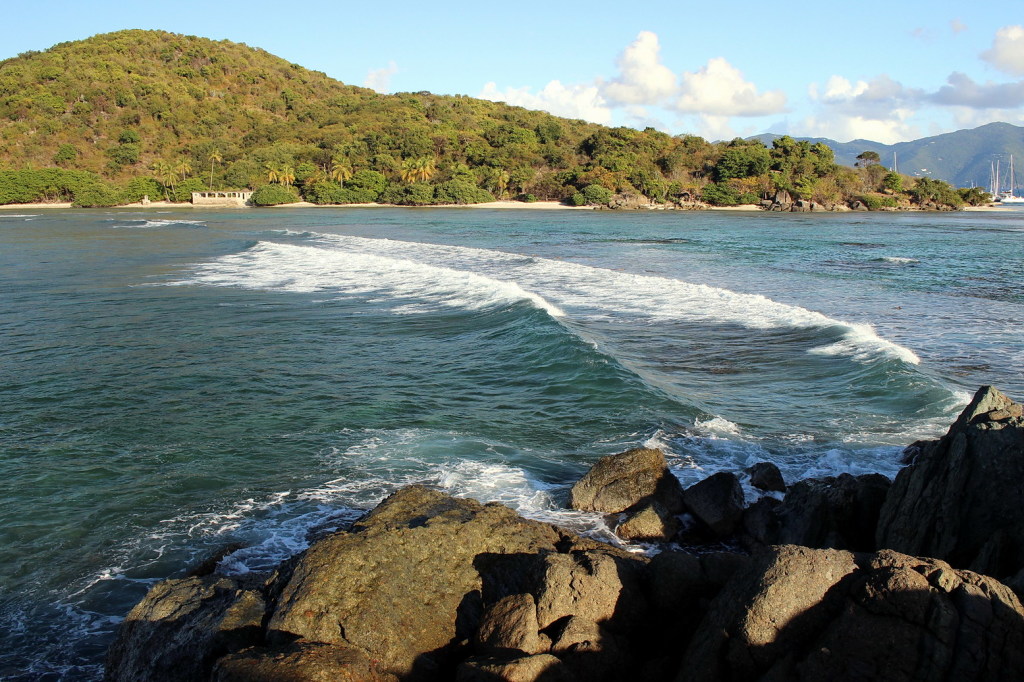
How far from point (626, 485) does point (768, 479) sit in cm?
190

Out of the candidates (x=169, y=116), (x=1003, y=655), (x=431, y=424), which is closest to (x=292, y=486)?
(x=431, y=424)

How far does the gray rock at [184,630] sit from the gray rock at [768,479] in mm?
6078

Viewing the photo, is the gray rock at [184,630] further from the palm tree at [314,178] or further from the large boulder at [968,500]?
the palm tree at [314,178]

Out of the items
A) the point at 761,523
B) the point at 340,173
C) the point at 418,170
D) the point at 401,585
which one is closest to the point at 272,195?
the point at 340,173

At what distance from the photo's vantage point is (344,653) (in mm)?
4629

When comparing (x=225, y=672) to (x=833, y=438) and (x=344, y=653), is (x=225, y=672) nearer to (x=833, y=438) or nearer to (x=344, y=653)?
(x=344, y=653)

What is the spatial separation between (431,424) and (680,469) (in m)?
3.99

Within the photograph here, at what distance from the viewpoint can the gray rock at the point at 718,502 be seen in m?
7.92

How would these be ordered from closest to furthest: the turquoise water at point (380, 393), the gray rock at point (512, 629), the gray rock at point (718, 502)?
1. the gray rock at point (512, 629)
2. the gray rock at point (718, 502)
3. the turquoise water at point (380, 393)

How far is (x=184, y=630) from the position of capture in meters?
5.37

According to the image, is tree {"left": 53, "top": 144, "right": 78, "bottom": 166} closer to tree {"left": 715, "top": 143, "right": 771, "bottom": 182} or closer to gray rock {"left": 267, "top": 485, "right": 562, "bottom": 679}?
tree {"left": 715, "top": 143, "right": 771, "bottom": 182}

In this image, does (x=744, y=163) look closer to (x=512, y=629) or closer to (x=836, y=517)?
(x=836, y=517)

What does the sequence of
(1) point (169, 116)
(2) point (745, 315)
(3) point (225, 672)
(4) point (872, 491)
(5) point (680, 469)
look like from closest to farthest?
(3) point (225, 672) < (4) point (872, 491) < (5) point (680, 469) < (2) point (745, 315) < (1) point (169, 116)

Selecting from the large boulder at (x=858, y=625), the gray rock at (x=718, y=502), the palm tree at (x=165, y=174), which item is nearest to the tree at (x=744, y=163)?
the palm tree at (x=165, y=174)
